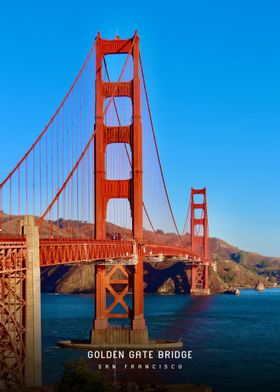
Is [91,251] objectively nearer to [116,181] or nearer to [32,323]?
[116,181]

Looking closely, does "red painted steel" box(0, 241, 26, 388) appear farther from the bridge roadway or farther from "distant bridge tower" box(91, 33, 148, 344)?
"distant bridge tower" box(91, 33, 148, 344)

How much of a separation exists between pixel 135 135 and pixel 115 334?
11569mm

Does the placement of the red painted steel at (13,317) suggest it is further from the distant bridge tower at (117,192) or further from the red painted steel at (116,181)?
the red painted steel at (116,181)

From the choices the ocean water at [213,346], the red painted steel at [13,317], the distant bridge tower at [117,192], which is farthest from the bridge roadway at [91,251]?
the ocean water at [213,346]

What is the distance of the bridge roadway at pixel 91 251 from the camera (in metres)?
28.6

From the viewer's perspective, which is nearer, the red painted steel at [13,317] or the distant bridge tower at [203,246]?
the red painted steel at [13,317]

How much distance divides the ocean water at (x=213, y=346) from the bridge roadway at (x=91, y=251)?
582 centimetres

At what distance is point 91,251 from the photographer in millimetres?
36312

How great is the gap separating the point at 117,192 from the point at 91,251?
9.79 m

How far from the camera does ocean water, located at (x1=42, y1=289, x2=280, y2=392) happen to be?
125ft

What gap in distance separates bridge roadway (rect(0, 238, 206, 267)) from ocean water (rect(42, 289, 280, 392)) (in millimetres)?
5825

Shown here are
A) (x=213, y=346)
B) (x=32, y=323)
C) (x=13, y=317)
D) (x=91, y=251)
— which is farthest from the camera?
(x=213, y=346)

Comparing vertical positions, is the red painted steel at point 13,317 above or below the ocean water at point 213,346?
above

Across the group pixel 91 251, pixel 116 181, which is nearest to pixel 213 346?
pixel 116 181
